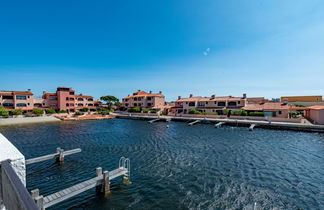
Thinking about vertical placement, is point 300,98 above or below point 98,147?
above

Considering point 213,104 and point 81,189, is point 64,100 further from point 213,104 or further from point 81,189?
point 81,189

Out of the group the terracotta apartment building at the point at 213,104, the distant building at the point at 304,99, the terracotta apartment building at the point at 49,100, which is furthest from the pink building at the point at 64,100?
the distant building at the point at 304,99

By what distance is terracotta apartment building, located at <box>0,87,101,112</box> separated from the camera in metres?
60.6

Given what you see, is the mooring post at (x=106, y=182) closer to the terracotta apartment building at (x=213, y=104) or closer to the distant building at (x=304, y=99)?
the terracotta apartment building at (x=213, y=104)

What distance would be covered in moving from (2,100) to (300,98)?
5253 inches

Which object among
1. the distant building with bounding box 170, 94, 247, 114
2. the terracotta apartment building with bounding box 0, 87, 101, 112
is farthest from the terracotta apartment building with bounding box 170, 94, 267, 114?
the terracotta apartment building with bounding box 0, 87, 101, 112

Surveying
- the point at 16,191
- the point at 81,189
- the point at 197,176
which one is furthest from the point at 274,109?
the point at 16,191

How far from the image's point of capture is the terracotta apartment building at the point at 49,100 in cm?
6056

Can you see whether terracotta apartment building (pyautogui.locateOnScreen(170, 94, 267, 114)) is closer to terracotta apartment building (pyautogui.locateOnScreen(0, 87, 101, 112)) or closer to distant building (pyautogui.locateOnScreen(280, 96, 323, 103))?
distant building (pyautogui.locateOnScreen(280, 96, 323, 103))

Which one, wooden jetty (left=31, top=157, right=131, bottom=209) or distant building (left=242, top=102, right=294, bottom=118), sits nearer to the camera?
wooden jetty (left=31, top=157, right=131, bottom=209)

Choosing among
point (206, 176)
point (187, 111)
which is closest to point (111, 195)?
point (206, 176)

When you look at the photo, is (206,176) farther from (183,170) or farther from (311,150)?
(311,150)

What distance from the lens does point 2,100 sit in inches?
2319

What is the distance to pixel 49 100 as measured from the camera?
70812 mm
